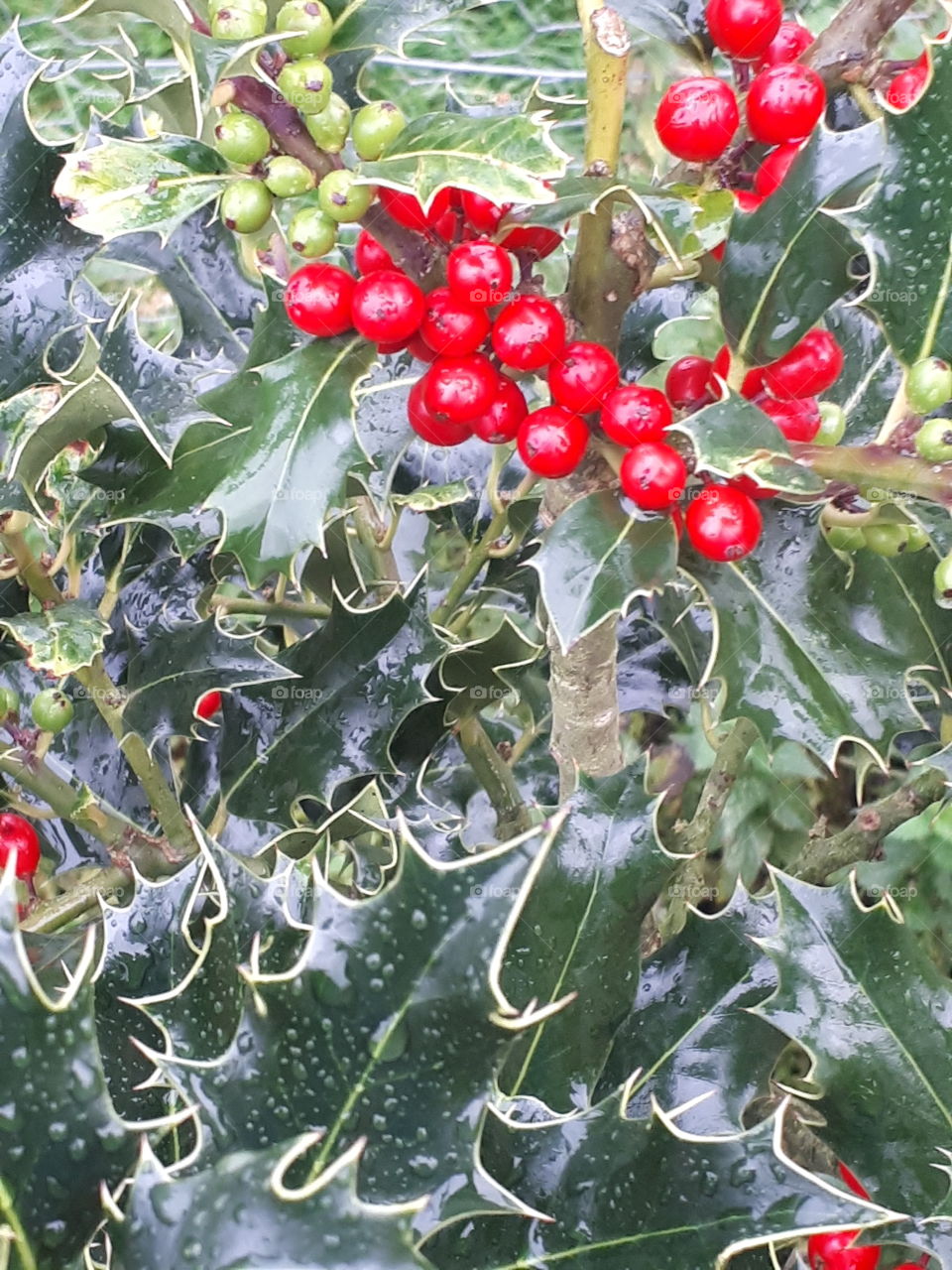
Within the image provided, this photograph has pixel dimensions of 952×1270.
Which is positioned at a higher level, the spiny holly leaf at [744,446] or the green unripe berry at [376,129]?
the green unripe berry at [376,129]

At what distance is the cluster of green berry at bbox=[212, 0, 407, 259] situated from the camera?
24.5 inches

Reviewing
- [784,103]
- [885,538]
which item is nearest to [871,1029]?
[885,538]

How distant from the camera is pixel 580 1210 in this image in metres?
0.58

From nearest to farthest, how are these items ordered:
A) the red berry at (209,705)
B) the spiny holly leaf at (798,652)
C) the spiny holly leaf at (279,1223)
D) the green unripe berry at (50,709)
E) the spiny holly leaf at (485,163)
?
the spiny holly leaf at (279,1223) < the spiny holly leaf at (485,163) < the spiny holly leaf at (798,652) < the green unripe berry at (50,709) < the red berry at (209,705)

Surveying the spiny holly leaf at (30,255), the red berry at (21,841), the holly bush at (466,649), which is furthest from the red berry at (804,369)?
the red berry at (21,841)

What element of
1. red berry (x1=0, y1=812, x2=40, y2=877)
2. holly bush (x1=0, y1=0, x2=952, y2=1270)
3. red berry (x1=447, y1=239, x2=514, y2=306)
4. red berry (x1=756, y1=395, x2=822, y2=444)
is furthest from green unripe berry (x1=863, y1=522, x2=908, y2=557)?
red berry (x1=0, y1=812, x2=40, y2=877)

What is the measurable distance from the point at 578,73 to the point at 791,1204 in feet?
7.62

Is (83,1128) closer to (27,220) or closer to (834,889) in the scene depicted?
(834,889)

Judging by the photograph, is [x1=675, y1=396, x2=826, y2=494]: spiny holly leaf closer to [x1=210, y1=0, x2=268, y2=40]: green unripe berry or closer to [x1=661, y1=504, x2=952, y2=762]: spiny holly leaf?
[x1=661, y1=504, x2=952, y2=762]: spiny holly leaf

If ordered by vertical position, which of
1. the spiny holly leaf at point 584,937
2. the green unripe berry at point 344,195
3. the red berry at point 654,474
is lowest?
the spiny holly leaf at point 584,937

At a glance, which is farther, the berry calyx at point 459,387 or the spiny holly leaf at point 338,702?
the spiny holly leaf at point 338,702

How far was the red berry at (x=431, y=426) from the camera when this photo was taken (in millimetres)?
731

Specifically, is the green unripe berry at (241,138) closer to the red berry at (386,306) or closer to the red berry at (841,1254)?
the red berry at (386,306)

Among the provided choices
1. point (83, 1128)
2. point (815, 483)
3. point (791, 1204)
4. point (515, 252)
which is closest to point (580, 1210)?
point (791, 1204)
